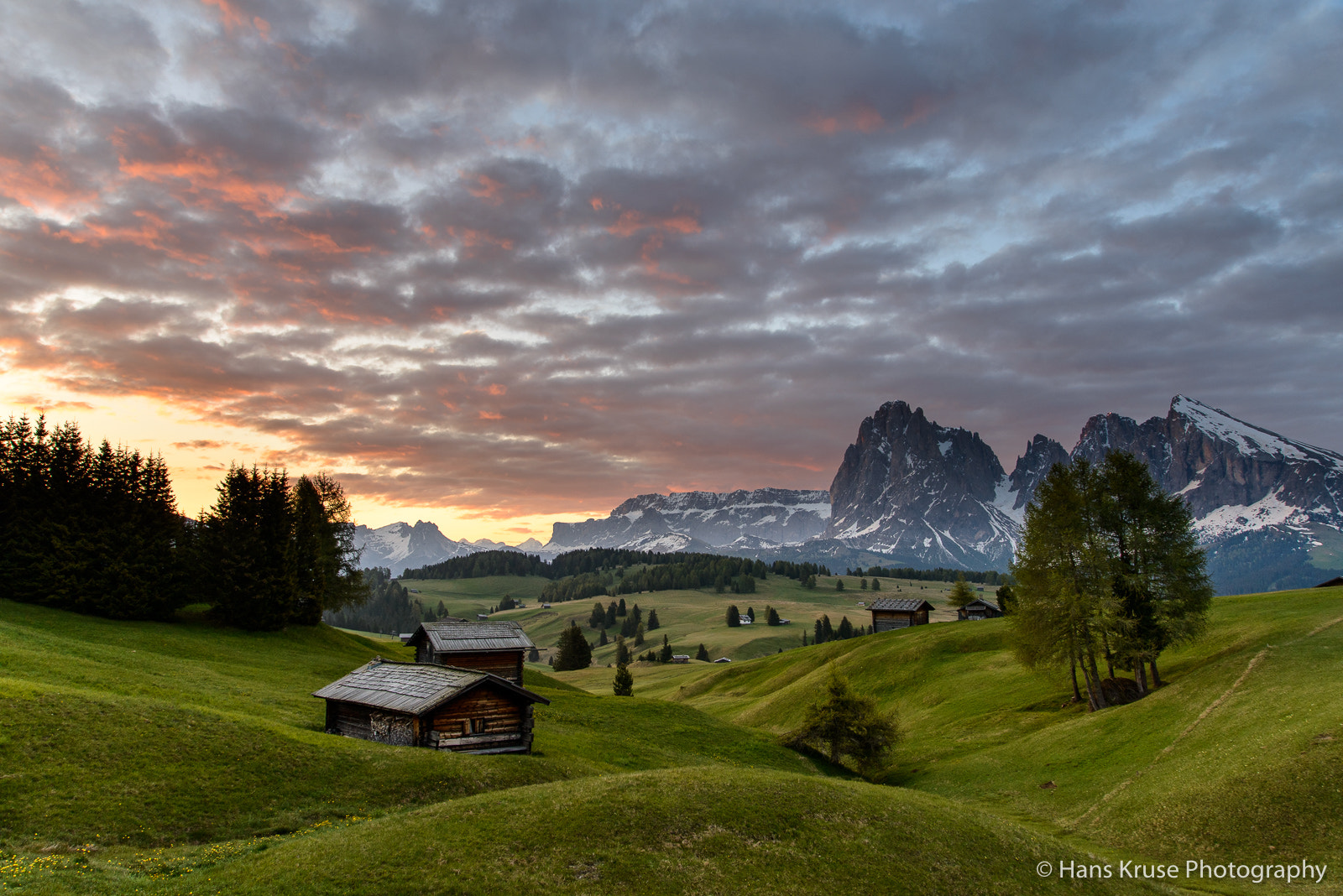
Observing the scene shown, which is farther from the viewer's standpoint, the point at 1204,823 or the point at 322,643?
the point at 322,643

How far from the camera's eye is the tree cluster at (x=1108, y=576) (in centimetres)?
4725

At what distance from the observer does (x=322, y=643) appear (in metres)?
71.1

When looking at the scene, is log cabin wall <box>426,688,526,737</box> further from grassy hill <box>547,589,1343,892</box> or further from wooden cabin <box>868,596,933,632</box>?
wooden cabin <box>868,596,933,632</box>

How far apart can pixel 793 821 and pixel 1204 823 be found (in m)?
20.0

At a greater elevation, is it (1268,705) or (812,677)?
(1268,705)

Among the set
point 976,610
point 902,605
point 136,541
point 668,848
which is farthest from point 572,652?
point 668,848

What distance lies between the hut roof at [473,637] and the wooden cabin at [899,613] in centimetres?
7770

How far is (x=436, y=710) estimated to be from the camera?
35.3m

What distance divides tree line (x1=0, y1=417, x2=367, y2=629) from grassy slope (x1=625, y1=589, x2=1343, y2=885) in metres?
55.3

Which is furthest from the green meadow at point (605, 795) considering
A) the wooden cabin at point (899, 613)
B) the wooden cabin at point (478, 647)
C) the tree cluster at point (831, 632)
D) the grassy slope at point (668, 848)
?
the tree cluster at point (831, 632)

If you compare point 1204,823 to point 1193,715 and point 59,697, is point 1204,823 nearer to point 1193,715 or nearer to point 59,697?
point 1193,715

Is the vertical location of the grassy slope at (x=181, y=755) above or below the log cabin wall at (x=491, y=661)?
above

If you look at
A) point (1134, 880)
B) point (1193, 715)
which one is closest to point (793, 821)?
point (1134, 880)

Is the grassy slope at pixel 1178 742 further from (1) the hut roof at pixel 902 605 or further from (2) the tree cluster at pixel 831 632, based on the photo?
(2) the tree cluster at pixel 831 632
